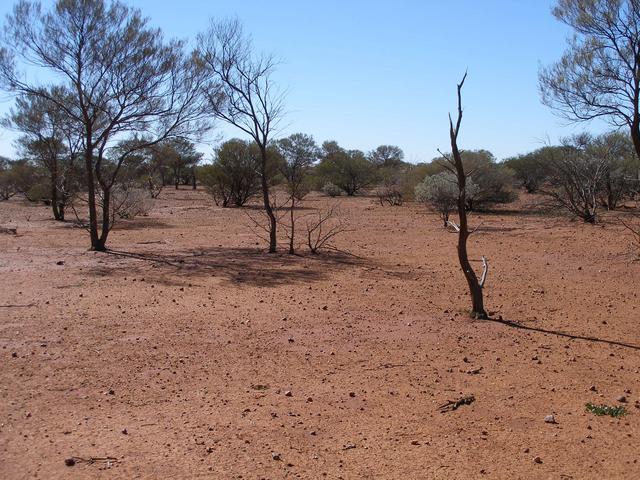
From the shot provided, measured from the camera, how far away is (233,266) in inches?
490

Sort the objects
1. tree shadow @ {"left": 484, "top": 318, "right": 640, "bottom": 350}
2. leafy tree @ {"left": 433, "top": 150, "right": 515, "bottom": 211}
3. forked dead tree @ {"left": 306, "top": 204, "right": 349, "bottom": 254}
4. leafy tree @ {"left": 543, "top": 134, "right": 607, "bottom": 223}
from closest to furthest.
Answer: tree shadow @ {"left": 484, "top": 318, "right": 640, "bottom": 350}, forked dead tree @ {"left": 306, "top": 204, "right": 349, "bottom": 254}, leafy tree @ {"left": 543, "top": 134, "right": 607, "bottom": 223}, leafy tree @ {"left": 433, "top": 150, "right": 515, "bottom": 211}

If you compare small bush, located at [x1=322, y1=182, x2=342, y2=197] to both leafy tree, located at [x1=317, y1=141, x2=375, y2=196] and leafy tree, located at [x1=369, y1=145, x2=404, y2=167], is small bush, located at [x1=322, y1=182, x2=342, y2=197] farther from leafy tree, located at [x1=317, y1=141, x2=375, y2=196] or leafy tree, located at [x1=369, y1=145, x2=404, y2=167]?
leafy tree, located at [x1=369, y1=145, x2=404, y2=167]

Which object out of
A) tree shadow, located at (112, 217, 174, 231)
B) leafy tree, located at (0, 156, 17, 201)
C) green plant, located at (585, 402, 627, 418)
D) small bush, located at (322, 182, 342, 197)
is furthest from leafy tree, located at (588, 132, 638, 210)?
leafy tree, located at (0, 156, 17, 201)

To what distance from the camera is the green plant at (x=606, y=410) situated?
492 centimetres

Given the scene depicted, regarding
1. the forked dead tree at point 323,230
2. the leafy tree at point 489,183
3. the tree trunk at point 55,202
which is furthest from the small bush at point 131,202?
the leafy tree at point 489,183

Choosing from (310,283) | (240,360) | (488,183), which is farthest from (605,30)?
(488,183)

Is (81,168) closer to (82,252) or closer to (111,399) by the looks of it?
(82,252)

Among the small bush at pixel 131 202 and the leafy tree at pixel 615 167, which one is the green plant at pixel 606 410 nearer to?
the leafy tree at pixel 615 167

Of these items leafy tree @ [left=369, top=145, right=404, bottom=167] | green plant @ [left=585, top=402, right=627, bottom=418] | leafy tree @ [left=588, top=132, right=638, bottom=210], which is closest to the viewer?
green plant @ [left=585, top=402, right=627, bottom=418]

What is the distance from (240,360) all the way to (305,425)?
5.70 feet

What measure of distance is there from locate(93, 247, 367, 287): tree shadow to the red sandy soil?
0.09 meters

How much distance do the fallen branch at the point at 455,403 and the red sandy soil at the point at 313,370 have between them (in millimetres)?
53

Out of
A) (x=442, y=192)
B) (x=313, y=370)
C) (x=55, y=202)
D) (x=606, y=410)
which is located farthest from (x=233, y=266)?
(x=55, y=202)

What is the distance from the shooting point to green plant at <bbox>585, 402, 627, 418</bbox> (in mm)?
4919
